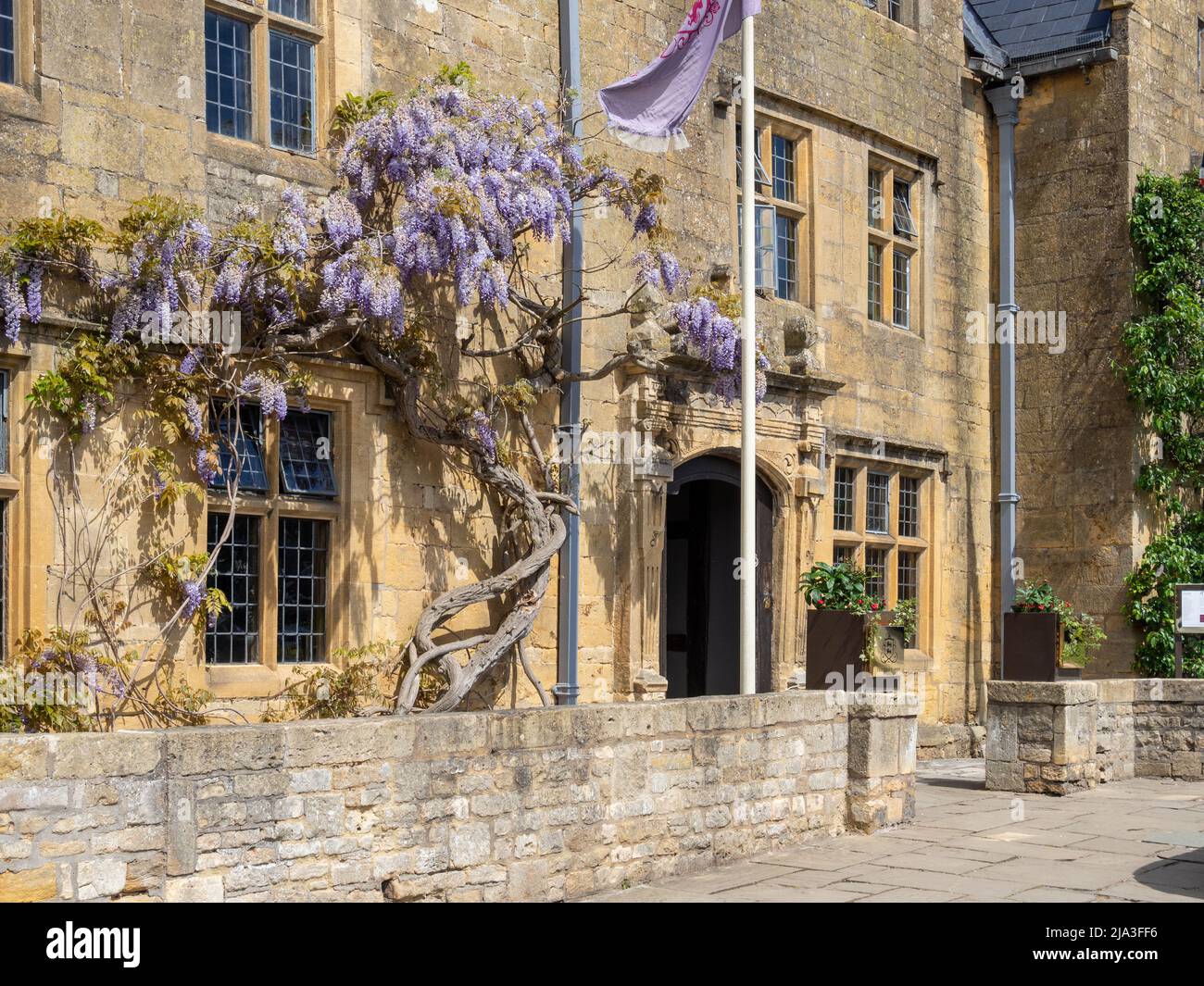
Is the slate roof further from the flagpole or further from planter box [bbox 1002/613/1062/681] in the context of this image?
planter box [bbox 1002/613/1062/681]

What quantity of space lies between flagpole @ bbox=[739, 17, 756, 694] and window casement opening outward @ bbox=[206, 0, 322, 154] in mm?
2860

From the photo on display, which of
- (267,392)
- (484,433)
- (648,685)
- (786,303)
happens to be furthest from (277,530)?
(786,303)

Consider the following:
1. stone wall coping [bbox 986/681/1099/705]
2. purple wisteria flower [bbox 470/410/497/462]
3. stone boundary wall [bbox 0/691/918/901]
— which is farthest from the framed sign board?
purple wisteria flower [bbox 470/410/497/462]

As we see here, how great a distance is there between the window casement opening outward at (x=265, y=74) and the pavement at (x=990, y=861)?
4870 millimetres

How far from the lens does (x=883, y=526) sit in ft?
47.9

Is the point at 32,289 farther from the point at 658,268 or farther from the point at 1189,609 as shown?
the point at 1189,609

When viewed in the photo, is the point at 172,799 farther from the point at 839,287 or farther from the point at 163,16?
the point at 839,287

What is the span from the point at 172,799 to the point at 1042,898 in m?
4.04

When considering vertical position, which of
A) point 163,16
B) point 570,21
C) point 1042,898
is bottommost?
point 1042,898

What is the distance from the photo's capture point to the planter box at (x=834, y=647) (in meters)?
10.9

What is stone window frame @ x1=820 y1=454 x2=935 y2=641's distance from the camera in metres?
14.0

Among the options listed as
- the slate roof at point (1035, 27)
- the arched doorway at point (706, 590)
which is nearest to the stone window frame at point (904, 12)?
the slate roof at point (1035, 27)

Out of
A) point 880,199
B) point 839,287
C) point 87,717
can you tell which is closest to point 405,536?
point 87,717

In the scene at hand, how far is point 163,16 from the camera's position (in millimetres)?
8734
